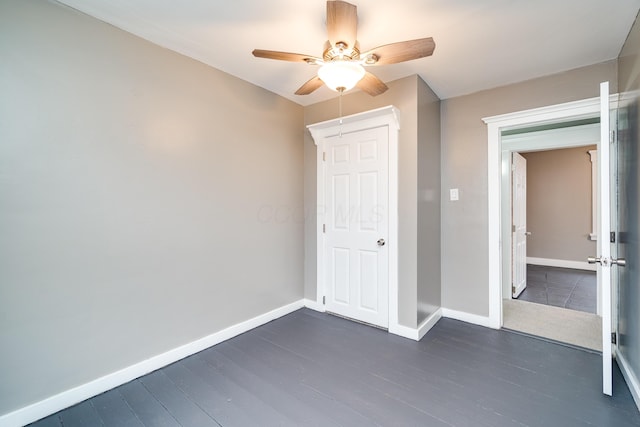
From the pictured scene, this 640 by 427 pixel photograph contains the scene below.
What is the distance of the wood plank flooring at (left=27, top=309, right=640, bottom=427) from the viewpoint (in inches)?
66.6

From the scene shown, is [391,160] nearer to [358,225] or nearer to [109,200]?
[358,225]

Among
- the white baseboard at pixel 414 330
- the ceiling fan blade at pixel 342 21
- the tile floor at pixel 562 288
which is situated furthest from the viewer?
the tile floor at pixel 562 288

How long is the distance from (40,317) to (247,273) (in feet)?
4.95

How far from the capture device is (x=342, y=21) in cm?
154

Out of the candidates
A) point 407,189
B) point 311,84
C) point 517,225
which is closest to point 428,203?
point 407,189

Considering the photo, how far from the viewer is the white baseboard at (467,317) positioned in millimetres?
2926

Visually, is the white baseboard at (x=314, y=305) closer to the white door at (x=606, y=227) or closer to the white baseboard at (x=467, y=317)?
the white baseboard at (x=467, y=317)

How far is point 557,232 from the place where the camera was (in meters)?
5.91

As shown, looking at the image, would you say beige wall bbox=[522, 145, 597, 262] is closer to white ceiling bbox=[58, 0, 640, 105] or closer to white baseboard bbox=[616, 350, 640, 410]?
white ceiling bbox=[58, 0, 640, 105]

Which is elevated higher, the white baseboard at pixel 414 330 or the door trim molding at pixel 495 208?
the door trim molding at pixel 495 208

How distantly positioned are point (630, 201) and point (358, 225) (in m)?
2.10

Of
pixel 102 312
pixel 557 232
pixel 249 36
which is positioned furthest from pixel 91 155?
pixel 557 232

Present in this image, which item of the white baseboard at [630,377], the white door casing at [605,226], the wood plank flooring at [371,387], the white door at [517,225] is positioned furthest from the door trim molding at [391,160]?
the white door at [517,225]

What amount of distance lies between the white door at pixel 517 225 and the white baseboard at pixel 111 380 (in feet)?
11.7
